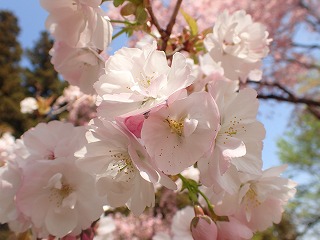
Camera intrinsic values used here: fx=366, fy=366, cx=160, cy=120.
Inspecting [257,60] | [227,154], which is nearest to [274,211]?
[227,154]

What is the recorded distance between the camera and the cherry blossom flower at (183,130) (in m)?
0.47

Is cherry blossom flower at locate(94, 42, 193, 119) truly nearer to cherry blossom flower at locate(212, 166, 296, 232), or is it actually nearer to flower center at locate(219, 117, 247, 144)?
flower center at locate(219, 117, 247, 144)

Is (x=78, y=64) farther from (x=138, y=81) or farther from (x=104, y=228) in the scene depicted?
(x=104, y=228)

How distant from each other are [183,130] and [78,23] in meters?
0.33

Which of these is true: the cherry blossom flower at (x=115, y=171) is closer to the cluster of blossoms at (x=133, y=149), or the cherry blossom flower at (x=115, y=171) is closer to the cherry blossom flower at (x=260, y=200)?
the cluster of blossoms at (x=133, y=149)

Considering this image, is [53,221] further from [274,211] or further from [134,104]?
[274,211]

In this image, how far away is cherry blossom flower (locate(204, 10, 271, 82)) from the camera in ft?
3.14

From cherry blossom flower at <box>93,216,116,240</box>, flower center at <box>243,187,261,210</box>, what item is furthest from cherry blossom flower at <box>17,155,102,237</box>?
cherry blossom flower at <box>93,216,116,240</box>

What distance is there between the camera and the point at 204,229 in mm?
609

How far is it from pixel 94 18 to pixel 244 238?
47 centimetres

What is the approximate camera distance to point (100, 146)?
0.55 meters

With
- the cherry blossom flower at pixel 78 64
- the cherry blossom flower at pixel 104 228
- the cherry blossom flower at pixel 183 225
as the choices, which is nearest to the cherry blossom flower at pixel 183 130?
the cherry blossom flower at pixel 78 64

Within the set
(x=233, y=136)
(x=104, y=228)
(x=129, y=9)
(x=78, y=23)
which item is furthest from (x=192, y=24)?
(x=104, y=228)

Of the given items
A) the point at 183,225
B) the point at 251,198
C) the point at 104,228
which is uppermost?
the point at 251,198
